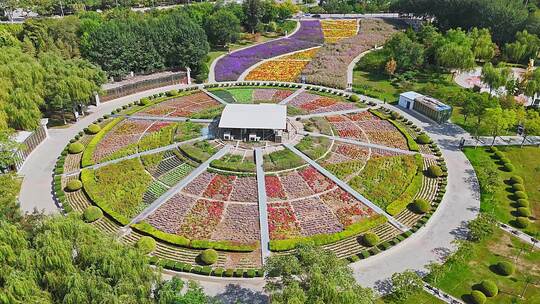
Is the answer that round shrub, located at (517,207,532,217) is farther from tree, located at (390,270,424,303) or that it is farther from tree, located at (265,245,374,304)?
tree, located at (265,245,374,304)

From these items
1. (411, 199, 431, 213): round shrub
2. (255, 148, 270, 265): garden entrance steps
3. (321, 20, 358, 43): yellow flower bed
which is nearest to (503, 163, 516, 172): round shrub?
(411, 199, 431, 213): round shrub

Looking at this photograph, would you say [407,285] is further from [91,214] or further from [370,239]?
[91,214]

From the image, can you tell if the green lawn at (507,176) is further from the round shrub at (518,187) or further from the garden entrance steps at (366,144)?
the garden entrance steps at (366,144)

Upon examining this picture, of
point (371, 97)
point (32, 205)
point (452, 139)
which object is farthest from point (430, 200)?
point (32, 205)

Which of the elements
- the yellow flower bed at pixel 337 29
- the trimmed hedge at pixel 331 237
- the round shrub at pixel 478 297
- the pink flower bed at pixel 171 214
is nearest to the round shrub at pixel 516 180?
the trimmed hedge at pixel 331 237

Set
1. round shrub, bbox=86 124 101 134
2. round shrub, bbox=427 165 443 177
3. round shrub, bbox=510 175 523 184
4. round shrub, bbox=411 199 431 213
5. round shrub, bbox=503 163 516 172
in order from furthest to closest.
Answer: round shrub, bbox=86 124 101 134
round shrub, bbox=503 163 516 172
round shrub, bbox=427 165 443 177
round shrub, bbox=510 175 523 184
round shrub, bbox=411 199 431 213

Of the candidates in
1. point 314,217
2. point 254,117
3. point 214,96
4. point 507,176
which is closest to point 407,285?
point 314,217

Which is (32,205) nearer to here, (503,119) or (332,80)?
(332,80)

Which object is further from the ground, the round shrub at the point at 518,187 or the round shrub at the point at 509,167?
the round shrub at the point at 509,167

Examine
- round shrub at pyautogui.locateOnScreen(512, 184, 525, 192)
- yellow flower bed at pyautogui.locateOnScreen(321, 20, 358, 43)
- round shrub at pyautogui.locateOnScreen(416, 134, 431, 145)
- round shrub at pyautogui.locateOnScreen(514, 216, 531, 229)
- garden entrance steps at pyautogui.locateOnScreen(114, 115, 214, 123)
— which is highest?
yellow flower bed at pyautogui.locateOnScreen(321, 20, 358, 43)
